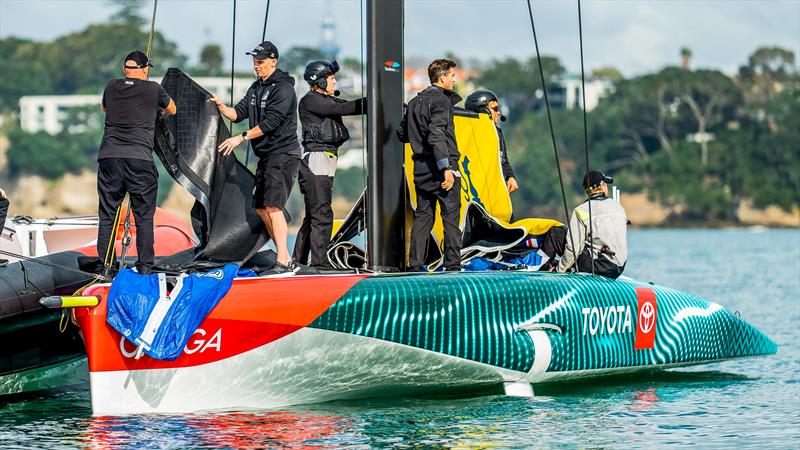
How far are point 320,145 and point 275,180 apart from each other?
527mm

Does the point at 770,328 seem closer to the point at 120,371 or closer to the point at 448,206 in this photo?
the point at 448,206

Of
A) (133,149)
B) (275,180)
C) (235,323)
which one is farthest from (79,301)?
(275,180)

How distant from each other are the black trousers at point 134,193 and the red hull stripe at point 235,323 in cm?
52

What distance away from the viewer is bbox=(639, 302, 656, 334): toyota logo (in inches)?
404

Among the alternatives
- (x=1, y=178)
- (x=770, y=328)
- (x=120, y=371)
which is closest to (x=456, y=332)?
(x=120, y=371)

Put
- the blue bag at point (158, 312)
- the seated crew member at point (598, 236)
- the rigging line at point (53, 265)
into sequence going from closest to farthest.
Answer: the blue bag at point (158, 312)
the rigging line at point (53, 265)
the seated crew member at point (598, 236)

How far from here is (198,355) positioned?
8.34 metres

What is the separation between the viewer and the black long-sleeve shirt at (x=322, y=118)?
9.57 metres

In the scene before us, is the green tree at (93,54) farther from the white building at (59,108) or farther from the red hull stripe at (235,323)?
the red hull stripe at (235,323)

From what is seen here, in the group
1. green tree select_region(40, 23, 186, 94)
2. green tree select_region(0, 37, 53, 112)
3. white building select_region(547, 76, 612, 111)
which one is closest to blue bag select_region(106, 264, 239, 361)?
green tree select_region(0, 37, 53, 112)

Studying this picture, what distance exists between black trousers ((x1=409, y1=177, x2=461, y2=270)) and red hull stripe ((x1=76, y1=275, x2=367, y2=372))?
105 cm

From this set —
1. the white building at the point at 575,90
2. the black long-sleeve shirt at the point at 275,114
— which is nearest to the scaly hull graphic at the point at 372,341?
the black long-sleeve shirt at the point at 275,114

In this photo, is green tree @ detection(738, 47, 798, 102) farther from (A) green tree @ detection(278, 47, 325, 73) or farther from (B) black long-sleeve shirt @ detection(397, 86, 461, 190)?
(B) black long-sleeve shirt @ detection(397, 86, 461, 190)

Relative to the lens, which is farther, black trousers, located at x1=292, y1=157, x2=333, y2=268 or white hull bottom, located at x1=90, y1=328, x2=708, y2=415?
black trousers, located at x1=292, y1=157, x2=333, y2=268
